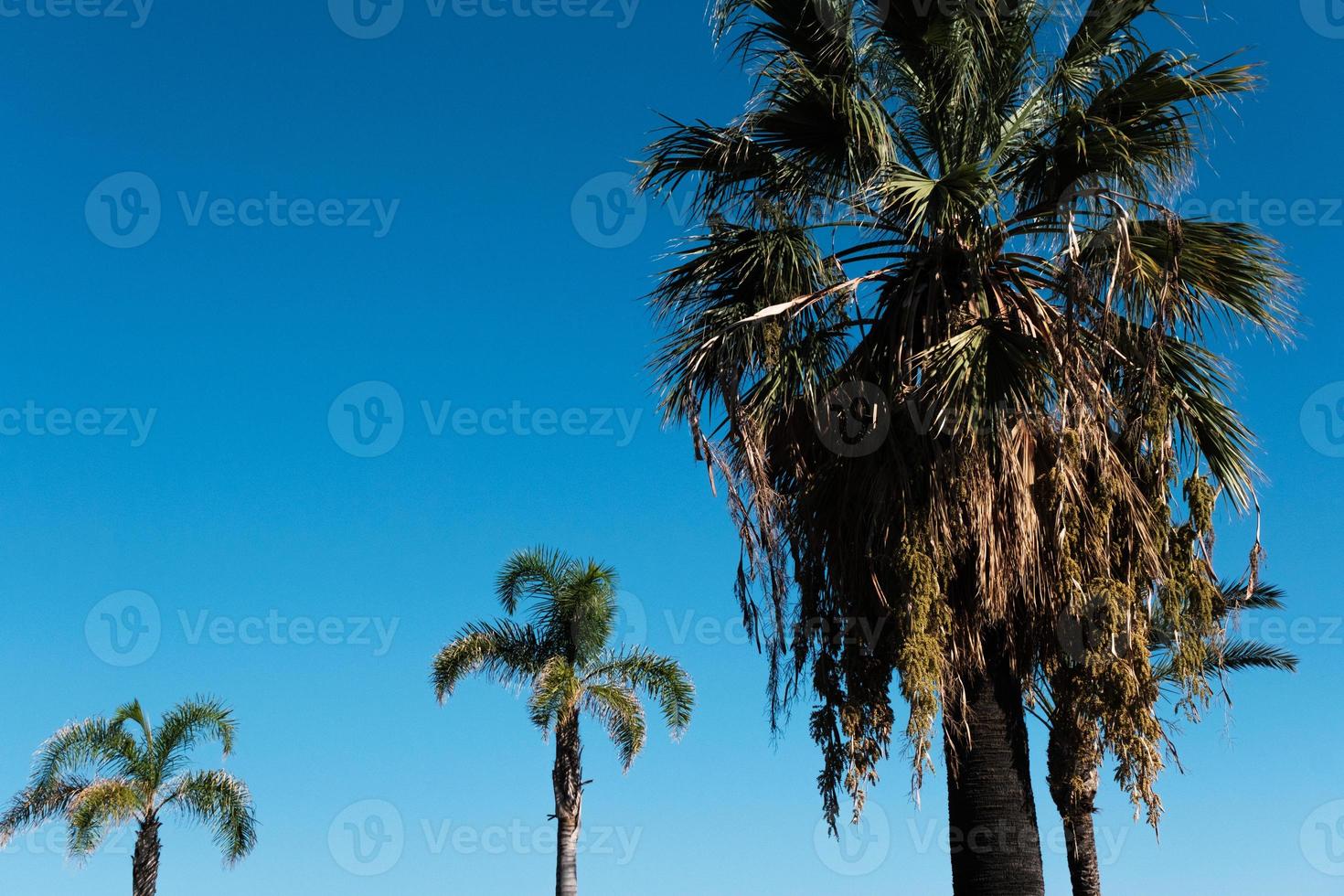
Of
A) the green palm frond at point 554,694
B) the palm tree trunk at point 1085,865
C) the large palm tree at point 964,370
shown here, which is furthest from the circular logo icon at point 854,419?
the green palm frond at point 554,694

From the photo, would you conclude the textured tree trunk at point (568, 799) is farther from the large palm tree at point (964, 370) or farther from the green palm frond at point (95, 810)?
the large palm tree at point (964, 370)

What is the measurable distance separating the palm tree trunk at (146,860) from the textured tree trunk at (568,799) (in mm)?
7194

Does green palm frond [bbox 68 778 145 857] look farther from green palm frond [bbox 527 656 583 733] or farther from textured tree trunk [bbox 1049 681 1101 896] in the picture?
textured tree trunk [bbox 1049 681 1101 896]

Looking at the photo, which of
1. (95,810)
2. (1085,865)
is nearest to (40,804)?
(95,810)

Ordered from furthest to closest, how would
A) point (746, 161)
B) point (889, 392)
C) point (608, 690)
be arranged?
point (608, 690), point (746, 161), point (889, 392)

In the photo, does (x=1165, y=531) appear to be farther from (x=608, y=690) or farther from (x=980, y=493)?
(x=608, y=690)

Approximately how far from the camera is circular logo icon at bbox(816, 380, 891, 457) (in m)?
10.7

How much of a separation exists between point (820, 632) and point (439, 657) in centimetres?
1623

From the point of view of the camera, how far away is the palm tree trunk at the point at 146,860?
23969 mm

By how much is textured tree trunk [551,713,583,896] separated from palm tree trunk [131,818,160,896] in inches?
283

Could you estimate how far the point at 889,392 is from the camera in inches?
428

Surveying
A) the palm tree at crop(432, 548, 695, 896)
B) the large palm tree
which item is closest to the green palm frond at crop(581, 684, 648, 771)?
the palm tree at crop(432, 548, 695, 896)

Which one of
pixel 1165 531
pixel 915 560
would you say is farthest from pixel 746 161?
pixel 1165 531

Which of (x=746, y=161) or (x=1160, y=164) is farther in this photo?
(x=746, y=161)
